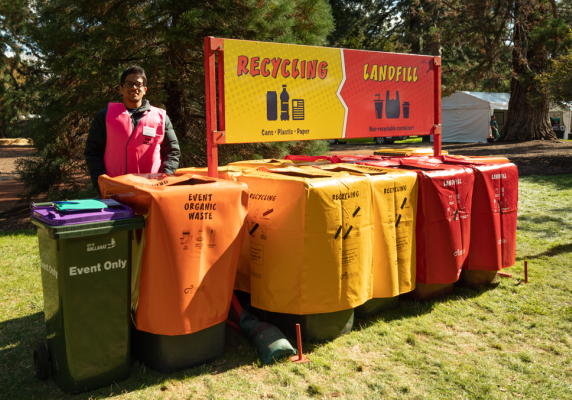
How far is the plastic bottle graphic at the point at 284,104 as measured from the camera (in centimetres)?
456

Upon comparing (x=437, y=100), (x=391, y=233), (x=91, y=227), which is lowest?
(x=391, y=233)

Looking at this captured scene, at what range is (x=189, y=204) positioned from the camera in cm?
310

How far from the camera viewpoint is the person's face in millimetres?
3883

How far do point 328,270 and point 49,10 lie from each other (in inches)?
280

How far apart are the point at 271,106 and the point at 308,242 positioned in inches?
62.6

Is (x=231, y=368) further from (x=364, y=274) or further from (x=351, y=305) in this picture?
(x=364, y=274)

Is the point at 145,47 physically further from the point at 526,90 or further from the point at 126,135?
the point at 526,90

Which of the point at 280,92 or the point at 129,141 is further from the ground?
the point at 280,92

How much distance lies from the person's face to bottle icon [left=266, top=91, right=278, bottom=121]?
1150 millimetres

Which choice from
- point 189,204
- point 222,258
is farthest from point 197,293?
point 189,204

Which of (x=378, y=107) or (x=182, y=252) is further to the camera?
(x=378, y=107)

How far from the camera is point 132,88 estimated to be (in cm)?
390

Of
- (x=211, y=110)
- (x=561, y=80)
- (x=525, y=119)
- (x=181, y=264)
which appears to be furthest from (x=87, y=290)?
(x=525, y=119)

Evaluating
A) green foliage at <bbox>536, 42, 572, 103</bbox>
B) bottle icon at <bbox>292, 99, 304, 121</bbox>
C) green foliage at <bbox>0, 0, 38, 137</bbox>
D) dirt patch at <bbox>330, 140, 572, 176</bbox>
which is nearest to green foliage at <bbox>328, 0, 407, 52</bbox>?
dirt patch at <bbox>330, 140, 572, 176</bbox>
